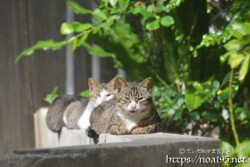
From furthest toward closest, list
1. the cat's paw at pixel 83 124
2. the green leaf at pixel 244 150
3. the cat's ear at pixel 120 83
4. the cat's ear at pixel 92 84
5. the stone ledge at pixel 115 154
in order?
the cat's ear at pixel 92 84 < the cat's paw at pixel 83 124 < the cat's ear at pixel 120 83 < the green leaf at pixel 244 150 < the stone ledge at pixel 115 154

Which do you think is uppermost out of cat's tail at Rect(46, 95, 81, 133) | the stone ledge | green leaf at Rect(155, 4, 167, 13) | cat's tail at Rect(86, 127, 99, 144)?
green leaf at Rect(155, 4, 167, 13)

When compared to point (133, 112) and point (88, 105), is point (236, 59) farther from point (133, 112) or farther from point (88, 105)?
point (88, 105)

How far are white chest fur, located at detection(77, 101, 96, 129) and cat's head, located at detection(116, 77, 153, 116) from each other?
28.9 inches

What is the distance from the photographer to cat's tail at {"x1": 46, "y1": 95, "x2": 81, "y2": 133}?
3.64 meters

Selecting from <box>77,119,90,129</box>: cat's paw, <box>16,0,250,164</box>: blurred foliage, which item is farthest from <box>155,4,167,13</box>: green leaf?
<box>77,119,90,129</box>: cat's paw

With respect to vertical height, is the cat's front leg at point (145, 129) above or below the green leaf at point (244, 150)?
above

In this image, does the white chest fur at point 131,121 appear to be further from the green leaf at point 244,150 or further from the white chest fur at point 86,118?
the white chest fur at point 86,118

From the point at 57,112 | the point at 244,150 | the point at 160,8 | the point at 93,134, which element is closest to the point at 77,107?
the point at 57,112

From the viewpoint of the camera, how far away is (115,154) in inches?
66.2

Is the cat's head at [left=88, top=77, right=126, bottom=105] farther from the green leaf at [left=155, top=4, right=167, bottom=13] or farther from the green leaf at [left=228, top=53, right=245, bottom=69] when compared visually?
the green leaf at [left=228, top=53, right=245, bottom=69]

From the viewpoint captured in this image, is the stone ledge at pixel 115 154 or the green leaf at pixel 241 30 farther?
the green leaf at pixel 241 30

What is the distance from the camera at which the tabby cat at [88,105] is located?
3201mm

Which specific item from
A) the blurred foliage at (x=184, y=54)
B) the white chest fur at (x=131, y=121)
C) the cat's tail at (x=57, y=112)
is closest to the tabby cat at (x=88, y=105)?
the cat's tail at (x=57, y=112)

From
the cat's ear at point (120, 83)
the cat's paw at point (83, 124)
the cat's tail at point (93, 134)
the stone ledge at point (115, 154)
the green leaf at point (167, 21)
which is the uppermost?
the green leaf at point (167, 21)
